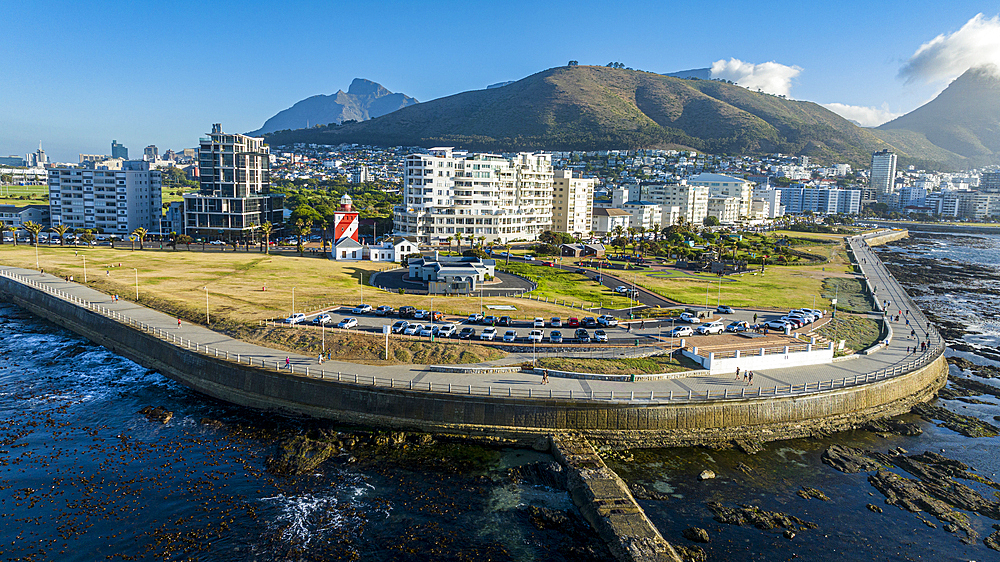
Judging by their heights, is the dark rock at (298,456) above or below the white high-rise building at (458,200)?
below

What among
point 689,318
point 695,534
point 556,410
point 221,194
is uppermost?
point 221,194

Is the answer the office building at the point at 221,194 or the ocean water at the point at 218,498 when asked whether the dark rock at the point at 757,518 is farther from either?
the office building at the point at 221,194

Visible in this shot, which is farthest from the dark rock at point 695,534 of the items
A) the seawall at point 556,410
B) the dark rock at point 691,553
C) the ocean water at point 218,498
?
the seawall at point 556,410

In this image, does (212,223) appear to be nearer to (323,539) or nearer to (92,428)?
(92,428)

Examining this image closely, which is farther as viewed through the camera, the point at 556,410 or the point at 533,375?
the point at 533,375

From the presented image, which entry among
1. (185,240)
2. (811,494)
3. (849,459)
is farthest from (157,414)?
(185,240)

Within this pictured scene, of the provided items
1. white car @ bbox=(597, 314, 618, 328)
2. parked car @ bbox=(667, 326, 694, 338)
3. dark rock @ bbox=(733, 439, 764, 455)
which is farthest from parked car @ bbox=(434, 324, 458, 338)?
dark rock @ bbox=(733, 439, 764, 455)

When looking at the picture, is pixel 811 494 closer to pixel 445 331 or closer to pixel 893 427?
pixel 893 427

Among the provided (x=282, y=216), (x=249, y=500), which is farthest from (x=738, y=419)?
(x=282, y=216)
